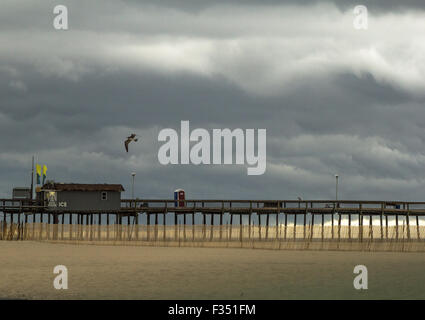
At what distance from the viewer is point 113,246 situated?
6962cm

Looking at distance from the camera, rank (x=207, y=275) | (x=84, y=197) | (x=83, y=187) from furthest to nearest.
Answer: (x=84, y=197) → (x=83, y=187) → (x=207, y=275)

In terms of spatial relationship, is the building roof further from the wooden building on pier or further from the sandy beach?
the sandy beach

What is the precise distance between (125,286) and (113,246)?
3650 centimetres

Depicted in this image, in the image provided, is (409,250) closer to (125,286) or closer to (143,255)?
(143,255)

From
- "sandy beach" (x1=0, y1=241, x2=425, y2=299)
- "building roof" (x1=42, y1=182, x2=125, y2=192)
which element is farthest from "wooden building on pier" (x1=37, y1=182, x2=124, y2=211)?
"sandy beach" (x1=0, y1=241, x2=425, y2=299)

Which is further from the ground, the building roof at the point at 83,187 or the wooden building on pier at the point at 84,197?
the building roof at the point at 83,187

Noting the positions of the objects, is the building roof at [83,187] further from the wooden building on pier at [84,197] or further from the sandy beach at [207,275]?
the sandy beach at [207,275]

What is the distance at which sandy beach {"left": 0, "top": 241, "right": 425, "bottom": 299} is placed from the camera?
1241 inches

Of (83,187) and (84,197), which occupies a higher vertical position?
(83,187)

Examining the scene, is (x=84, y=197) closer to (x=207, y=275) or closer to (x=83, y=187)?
(x=83, y=187)

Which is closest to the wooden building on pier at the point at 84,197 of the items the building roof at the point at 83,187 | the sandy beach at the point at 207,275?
the building roof at the point at 83,187

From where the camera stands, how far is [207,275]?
130 feet

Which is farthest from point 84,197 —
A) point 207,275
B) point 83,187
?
point 207,275

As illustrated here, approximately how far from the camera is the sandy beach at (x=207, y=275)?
31.5m
